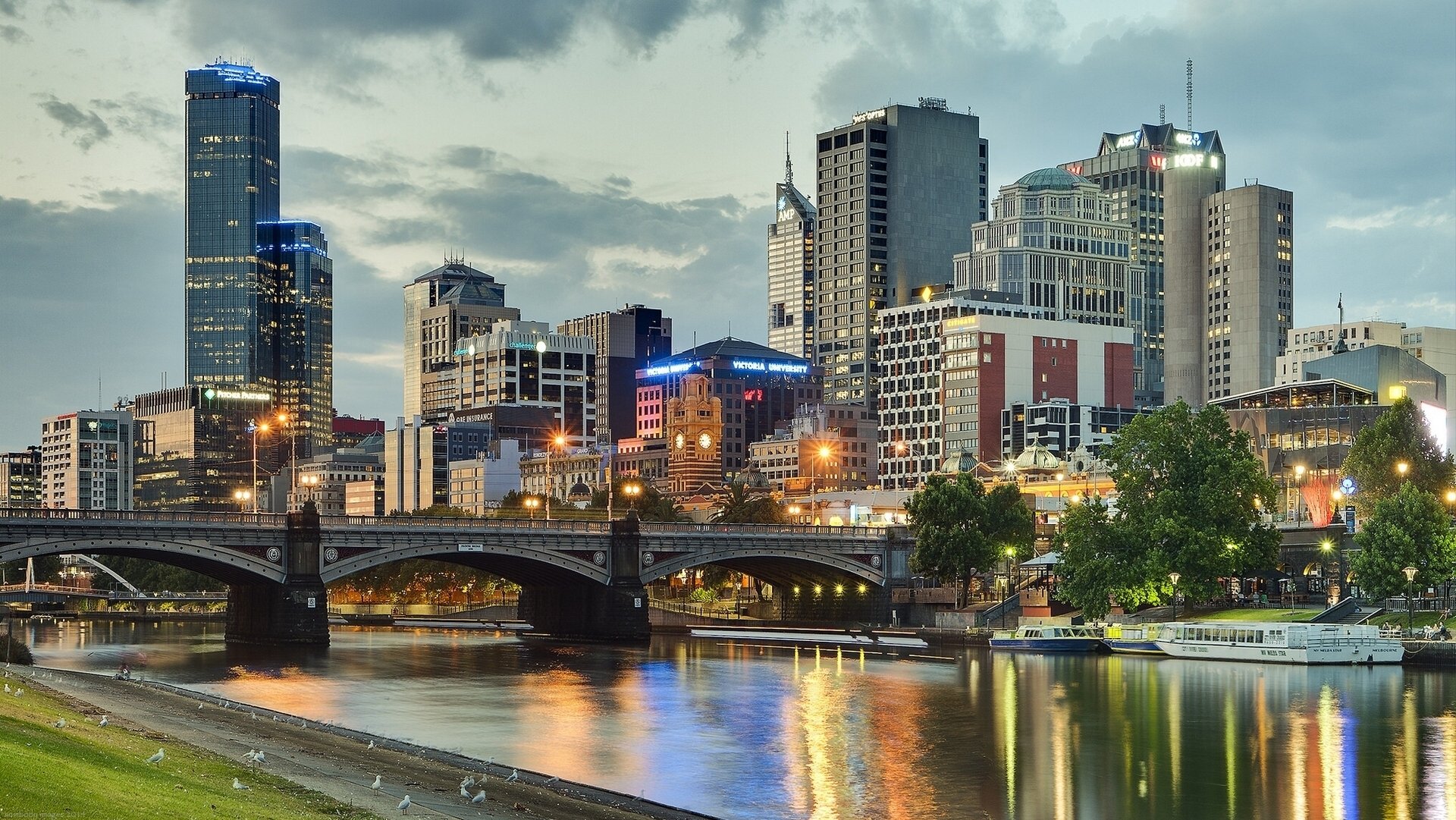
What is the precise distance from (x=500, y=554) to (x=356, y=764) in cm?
8611

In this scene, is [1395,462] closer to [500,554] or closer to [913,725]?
[500,554]

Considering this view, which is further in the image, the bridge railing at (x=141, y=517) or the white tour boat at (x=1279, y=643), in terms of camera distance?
the bridge railing at (x=141, y=517)

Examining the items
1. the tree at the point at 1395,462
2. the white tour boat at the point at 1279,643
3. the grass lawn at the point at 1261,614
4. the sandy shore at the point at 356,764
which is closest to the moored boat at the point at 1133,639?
the white tour boat at the point at 1279,643

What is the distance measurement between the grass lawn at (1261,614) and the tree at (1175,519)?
6.67 feet

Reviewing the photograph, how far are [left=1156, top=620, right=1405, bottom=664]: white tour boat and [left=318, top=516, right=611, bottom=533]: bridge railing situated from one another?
5228 centimetres

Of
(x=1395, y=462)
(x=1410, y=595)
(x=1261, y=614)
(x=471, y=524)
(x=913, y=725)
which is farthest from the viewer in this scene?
(x=471, y=524)

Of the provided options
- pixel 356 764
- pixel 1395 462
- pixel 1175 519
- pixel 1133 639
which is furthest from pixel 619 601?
pixel 356 764

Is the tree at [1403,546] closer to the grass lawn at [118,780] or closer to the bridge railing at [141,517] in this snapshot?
the bridge railing at [141,517]

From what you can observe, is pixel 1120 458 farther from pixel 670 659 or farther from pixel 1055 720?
pixel 1055 720

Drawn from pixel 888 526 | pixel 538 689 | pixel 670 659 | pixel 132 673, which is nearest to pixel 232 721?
pixel 538 689

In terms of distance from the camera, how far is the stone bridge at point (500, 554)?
13425cm

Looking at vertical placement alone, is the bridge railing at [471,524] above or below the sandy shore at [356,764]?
above

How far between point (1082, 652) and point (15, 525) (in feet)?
250

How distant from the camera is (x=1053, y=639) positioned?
128m
